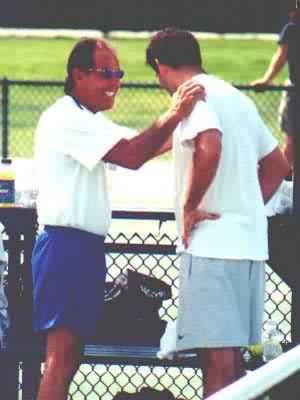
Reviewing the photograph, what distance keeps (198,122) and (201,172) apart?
0.64 ft

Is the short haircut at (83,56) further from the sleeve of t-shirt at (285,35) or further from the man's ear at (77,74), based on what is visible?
the sleeve of t-shirt at (285,35)

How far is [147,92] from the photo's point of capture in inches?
740

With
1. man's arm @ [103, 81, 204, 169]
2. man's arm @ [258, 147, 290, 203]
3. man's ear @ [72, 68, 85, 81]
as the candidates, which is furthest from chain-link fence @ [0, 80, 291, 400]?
man's ear @ [72, 68, 85, 81]

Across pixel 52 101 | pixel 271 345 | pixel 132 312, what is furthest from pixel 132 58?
pixel 271 345

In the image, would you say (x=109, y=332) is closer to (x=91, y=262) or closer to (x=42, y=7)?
(x=91, y=262)

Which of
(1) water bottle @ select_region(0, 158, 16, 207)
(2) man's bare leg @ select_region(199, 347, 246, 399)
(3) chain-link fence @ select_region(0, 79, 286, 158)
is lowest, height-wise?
(2) man's bare leg @ select_region(199, 347, 246, 399)

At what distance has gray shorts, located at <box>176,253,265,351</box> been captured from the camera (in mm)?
6250

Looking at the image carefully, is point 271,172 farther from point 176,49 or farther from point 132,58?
point 132,58

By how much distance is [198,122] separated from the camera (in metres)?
6.22

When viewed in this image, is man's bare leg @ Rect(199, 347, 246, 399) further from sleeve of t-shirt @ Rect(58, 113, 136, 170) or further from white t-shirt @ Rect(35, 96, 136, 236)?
sleeve of t-shirt @ Rect(58, 113, 136, 170)

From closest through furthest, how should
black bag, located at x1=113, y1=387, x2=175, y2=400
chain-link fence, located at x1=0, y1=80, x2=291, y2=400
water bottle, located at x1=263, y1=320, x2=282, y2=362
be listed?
black bag, located at x1=113, y1=387, x2=175, y2=400 → water bottle, located at x1=263, y1=320, x2=282, y2=362 → chain-link fence, located at x1=0, y1=80, x2=291, y2=400

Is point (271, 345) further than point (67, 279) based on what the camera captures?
Yes

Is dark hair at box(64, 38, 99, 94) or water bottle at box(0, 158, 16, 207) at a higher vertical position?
dark hair at box(64, 38, 99, 94)

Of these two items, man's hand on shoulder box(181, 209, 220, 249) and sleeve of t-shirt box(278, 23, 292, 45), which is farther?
sleeve of t-shirt box(278, 23, 292, 45)
